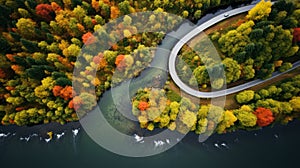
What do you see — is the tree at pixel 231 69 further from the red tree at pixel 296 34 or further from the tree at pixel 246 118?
the red tree at pixel 296 34

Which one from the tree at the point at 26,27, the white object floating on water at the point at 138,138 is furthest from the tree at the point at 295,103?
the tree at the point at 26,27

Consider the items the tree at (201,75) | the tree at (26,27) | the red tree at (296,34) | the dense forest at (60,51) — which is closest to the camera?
the tree at (201,75)

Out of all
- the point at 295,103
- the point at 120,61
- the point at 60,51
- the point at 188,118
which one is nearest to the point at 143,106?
the point at 188,118

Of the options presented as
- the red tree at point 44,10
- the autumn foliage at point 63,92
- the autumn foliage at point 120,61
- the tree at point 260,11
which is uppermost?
the red tree at point 44,10

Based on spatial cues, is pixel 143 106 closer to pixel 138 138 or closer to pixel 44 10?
pixel 138 138

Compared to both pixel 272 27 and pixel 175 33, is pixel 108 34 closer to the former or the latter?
pixel 175 33
